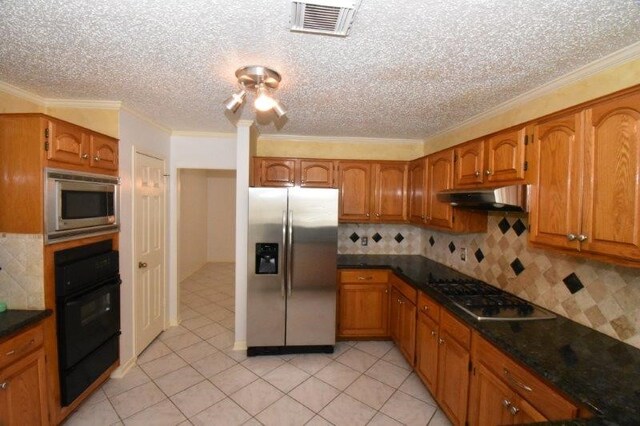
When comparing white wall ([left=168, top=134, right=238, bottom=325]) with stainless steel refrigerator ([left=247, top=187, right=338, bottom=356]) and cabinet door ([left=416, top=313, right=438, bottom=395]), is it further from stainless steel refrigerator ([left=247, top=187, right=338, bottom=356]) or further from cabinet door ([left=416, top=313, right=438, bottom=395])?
cabinet door ([left=416, top=313, right=438, bottom=395])

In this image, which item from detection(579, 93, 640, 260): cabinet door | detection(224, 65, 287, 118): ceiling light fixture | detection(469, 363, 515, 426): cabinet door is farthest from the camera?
detection(224, 65, 287, 118): ceiling light fixture

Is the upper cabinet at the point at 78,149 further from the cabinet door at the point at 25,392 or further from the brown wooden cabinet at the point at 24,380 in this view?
the cabinet door at the point at 25,392

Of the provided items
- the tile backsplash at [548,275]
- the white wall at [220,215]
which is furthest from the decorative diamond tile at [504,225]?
the white wall at [220,215]

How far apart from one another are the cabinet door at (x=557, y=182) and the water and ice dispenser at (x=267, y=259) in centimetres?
206

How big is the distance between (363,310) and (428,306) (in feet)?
3.21

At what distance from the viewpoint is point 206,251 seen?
6.63m

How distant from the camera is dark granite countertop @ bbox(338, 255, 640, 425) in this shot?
1.01 meters

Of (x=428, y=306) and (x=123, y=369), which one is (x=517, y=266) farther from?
(x=123, y=369)

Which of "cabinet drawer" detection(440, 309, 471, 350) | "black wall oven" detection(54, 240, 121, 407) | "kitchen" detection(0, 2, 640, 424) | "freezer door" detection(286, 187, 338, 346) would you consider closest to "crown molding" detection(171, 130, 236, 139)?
"kitchen" detection(0, 2, 640, 424)

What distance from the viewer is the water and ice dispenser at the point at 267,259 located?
2.77 meters

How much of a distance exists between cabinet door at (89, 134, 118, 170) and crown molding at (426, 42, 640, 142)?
316 cm

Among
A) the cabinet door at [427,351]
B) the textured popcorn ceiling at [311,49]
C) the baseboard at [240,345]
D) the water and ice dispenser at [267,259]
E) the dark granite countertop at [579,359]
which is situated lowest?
the baseboard at [240,345]

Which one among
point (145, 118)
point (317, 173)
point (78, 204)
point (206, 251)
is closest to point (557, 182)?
point (317, 173)

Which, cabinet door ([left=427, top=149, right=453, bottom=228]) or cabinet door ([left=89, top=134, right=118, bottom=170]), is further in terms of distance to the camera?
cabinet door ([left=427, top=149, right=453, bottom=228])
